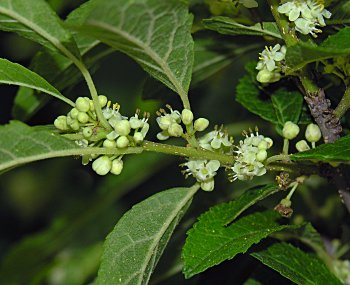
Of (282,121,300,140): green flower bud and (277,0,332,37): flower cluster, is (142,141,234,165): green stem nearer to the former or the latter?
(282,121,300,140): green flower bud

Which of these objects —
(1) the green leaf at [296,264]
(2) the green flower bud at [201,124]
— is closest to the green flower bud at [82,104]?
(2) the green flower bud at [201,124]

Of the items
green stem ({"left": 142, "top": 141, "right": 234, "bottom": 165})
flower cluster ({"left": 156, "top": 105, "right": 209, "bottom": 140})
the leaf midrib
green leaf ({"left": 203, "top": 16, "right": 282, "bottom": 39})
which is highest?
green leaf ({"left": 203, "top": 16, "right": 282, "bottom": 39})

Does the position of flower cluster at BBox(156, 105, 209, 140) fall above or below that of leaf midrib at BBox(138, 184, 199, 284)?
above

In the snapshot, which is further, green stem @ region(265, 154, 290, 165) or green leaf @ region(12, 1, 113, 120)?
green leaf @ region(12, 1, 113, 120)

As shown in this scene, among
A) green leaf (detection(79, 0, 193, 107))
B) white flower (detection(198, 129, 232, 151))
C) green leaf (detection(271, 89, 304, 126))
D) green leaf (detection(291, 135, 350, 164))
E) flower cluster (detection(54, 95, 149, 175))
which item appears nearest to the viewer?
green leaf (detection(79, 0, 193, 107))

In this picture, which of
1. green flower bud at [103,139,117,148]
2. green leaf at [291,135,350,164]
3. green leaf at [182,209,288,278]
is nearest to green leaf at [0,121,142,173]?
green flower bud at [103,139,117,148]

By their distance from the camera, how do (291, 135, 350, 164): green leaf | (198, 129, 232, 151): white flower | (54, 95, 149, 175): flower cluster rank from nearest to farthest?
(291, 135, 350, 164): green leaf < (54, 95, 149, 175): flower cluster < (198, 129, 232, 151): white flower

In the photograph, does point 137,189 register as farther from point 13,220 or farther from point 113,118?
point 113,118

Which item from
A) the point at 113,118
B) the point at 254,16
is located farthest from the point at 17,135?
the point at 254,16
